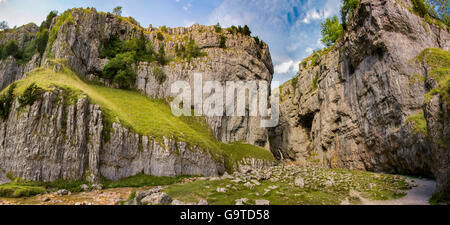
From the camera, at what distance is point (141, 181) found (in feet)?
79.6

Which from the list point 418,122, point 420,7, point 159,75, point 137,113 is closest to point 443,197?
point 418,122

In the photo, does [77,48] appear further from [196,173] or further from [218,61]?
[196,173]

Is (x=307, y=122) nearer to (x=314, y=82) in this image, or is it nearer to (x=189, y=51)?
(x=314, y=82)

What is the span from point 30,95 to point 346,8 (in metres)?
48.4

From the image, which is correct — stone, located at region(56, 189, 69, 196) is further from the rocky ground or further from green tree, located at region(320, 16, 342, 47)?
green tree, located at region(320, 16, 342, 47)

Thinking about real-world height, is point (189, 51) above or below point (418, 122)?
above

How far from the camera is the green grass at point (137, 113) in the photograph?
84.7 ft

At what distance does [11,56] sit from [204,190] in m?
56.6

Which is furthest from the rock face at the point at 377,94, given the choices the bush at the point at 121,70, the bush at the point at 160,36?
the bush at the point at 121,70

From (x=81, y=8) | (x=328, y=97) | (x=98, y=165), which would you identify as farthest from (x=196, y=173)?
(x=81, y=8)

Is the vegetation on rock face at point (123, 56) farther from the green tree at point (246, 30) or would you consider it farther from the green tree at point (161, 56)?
the green tree at point (246, 30)

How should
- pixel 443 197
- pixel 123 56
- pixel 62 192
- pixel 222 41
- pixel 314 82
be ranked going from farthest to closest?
pixel 222 41 < pixel 314 82 < pixel 123 56 < pixel 62 192 < pixel 443 197

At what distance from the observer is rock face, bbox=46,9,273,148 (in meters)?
41.0
